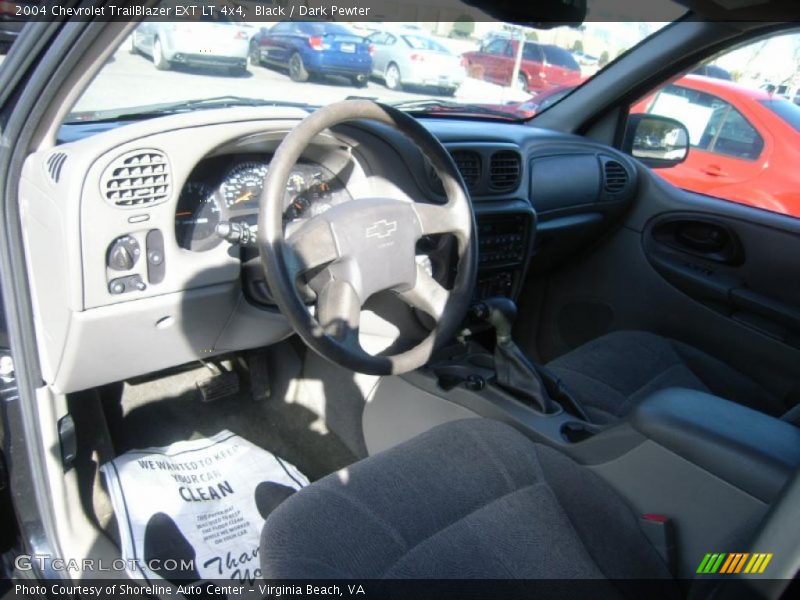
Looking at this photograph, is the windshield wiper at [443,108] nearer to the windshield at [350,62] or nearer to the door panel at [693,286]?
the windshield at [350,62]

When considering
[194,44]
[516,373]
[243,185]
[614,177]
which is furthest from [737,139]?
[194,44]

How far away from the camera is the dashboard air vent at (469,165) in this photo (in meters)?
2.23

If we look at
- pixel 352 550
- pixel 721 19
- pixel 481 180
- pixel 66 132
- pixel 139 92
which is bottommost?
pixel 352 550

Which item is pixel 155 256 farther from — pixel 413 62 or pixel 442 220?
pixel 413 62

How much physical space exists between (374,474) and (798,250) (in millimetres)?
1956

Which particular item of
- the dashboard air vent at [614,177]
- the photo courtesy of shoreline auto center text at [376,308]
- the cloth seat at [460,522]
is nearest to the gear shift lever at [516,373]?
the photo courtesy of shoreline auto center text at [376,308]

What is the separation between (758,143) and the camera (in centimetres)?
269

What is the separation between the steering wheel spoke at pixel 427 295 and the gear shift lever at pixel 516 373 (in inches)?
8.2

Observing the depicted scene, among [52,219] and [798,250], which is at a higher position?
[52,219]

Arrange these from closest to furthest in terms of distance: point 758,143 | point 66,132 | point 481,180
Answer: point 66,132 < point 481,180 < point 758,143

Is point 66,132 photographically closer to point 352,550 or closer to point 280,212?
point 280,212

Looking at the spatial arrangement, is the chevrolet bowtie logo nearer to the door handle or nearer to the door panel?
the door panel

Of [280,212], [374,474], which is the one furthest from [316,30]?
[374,474]

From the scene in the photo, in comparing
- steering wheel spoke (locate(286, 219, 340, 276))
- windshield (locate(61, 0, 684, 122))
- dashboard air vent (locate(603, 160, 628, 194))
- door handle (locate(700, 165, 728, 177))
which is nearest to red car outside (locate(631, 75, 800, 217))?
door handle (locate(700, 165, 728, 177))
